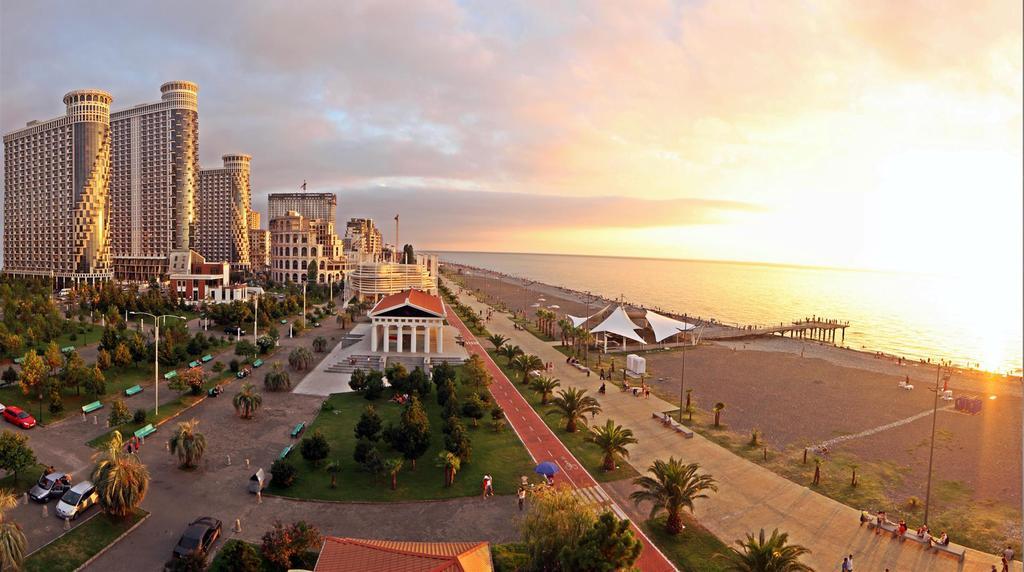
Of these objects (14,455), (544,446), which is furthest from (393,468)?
(14,455)

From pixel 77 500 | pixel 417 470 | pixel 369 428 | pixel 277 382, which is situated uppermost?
pixel 369 428

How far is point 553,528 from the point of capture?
18969mm

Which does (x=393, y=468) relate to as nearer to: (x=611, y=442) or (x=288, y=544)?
(x=288, y=544)

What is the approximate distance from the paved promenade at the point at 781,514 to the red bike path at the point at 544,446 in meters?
3.66

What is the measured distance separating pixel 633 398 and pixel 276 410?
2879cm

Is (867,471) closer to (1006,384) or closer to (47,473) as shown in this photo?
(1006,384)

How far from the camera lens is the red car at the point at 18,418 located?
33938 millimetres

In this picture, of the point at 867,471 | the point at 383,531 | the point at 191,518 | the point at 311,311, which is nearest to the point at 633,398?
the point at 867,471

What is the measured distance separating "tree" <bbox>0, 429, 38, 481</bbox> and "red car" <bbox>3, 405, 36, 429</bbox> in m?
9.16

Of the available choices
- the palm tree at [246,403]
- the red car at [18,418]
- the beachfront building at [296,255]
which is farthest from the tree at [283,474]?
the beachfront building at [296,255]

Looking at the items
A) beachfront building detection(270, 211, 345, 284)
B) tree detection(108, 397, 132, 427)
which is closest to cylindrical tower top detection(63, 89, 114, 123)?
beachfront building detection(270, 211, 345, 284)

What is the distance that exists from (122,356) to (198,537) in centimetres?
3144

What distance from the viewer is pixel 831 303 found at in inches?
6309

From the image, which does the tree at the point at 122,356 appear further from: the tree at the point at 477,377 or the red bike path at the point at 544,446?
the red bike path at the point at 544,446
